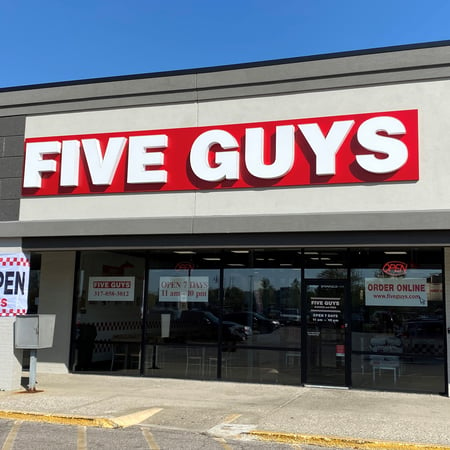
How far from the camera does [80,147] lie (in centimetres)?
1260

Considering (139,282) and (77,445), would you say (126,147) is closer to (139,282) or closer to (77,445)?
(139,282)

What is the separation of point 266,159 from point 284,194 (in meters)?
0.85

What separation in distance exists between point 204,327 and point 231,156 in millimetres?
4170

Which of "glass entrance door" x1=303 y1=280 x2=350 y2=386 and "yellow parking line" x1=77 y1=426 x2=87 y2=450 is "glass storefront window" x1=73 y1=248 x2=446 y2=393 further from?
"yellow parking line" x1=77 y1=426 x2=87 y2=450

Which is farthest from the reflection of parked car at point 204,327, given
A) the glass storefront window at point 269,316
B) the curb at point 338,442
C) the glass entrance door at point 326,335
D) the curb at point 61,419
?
the curb at point 338,442

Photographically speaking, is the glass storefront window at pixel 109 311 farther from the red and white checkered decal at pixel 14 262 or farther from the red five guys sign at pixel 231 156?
the red five guys sign at pixel 231 156

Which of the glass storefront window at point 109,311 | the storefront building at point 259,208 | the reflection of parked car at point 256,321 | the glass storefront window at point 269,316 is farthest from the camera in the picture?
the glass storefront window at point 109,311

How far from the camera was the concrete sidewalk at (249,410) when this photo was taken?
7883 mm

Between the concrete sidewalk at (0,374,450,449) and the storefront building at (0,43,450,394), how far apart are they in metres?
0.95

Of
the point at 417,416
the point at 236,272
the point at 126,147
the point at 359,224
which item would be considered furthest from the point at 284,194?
the point at 417,416

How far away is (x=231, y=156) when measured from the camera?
1162 cm

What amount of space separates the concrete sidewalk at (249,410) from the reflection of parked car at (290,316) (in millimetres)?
1387

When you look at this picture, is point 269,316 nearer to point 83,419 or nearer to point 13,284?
point 83,419

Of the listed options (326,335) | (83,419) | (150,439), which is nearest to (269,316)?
(326,335)
